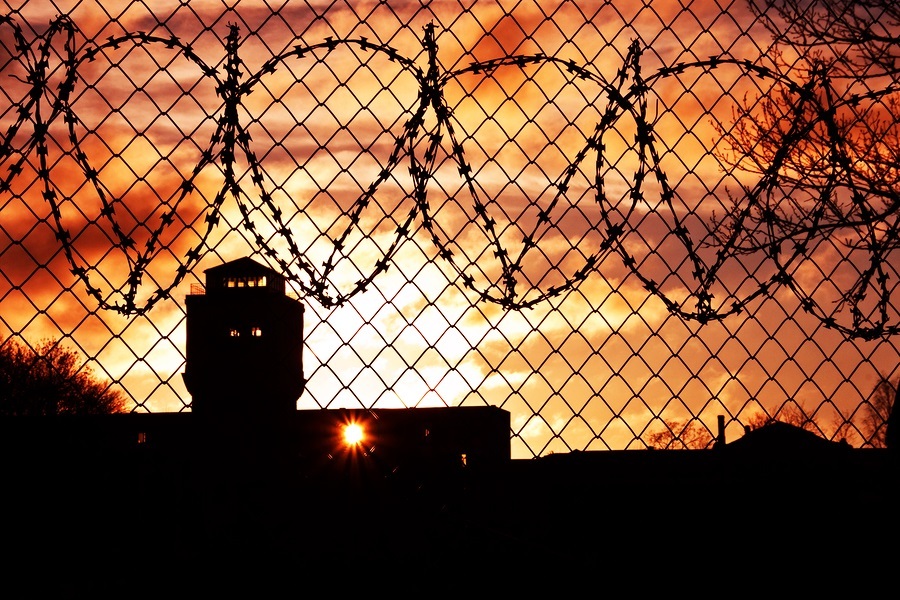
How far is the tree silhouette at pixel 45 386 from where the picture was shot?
4.34 metres

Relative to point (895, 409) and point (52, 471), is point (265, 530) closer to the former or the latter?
point (52, 471)

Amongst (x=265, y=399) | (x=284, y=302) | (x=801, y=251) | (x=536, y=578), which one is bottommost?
(x=536, y=578)

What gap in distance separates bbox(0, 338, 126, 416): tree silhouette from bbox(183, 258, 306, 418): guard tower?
1.53 feet

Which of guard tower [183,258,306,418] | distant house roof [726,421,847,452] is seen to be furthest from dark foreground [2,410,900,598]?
guard tower [183,258,306,418]

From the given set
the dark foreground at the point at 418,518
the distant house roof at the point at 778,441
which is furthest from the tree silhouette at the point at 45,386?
the distant house roof at the point at 778,441

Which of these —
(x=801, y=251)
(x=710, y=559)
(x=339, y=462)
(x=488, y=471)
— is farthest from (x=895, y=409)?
(x=339, y=462)

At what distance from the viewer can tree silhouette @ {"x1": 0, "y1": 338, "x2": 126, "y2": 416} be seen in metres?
4.34

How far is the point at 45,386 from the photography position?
4832 millimetres

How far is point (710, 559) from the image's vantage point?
469 centimetres

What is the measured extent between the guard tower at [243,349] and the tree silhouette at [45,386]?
47 centimetres

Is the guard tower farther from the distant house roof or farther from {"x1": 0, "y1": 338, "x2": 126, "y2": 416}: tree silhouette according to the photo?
the distant house roof

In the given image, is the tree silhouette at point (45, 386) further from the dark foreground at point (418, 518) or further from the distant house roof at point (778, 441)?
the distant house roof at point (778, 441)

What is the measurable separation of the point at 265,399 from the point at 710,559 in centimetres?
217

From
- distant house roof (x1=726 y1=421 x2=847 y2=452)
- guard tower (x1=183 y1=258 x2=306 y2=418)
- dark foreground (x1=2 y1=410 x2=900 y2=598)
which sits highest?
guard tower (x1=183 y1=258 x2=306 y2=418)
